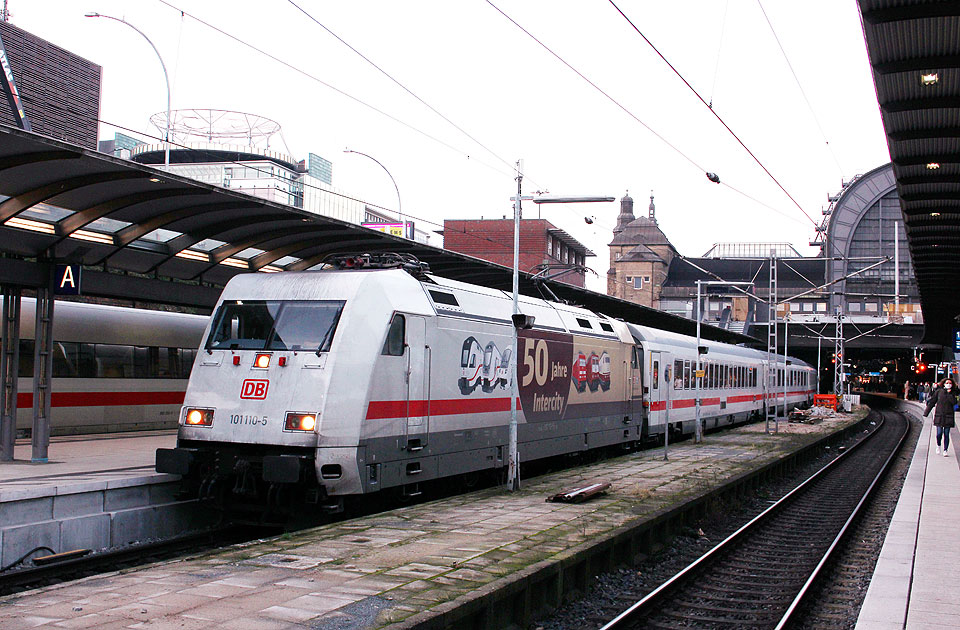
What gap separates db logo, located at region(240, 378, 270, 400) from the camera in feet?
38.0

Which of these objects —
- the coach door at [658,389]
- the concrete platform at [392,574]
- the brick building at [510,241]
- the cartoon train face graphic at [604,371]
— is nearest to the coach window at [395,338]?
the concrete platform at [392,574]

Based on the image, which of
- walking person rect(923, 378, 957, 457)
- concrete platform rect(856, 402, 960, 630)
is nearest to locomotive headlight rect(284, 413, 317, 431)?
concrete platform rect(856, 402, 960, 630)

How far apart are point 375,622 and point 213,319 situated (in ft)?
23.6

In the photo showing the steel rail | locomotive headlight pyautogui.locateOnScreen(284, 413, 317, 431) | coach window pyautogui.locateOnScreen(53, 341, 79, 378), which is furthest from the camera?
coach window pyautogui.locateOnScreen(53, 341, 79, 378)

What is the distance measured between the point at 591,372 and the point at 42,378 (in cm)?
1117

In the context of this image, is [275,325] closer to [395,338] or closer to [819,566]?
[395,338]

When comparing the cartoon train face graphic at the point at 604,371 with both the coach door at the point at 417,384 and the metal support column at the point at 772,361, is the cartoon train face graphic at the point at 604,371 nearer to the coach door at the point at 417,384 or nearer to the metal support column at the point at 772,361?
the coach door at the point at 417,384

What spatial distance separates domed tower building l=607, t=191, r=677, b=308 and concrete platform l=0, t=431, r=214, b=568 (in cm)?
8803

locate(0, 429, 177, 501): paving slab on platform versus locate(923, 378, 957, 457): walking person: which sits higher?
locate(923, 378, 957, 457): walking person

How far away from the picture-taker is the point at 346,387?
11344 millimetres

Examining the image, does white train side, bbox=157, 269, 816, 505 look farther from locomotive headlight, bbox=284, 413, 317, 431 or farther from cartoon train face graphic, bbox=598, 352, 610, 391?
→ cartoon train face graphic, bbox=598, 352, 610, 391

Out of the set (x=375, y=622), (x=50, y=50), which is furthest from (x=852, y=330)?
(x=375, y=622)

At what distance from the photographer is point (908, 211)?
19.3 meters

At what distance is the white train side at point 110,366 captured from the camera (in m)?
19.0
